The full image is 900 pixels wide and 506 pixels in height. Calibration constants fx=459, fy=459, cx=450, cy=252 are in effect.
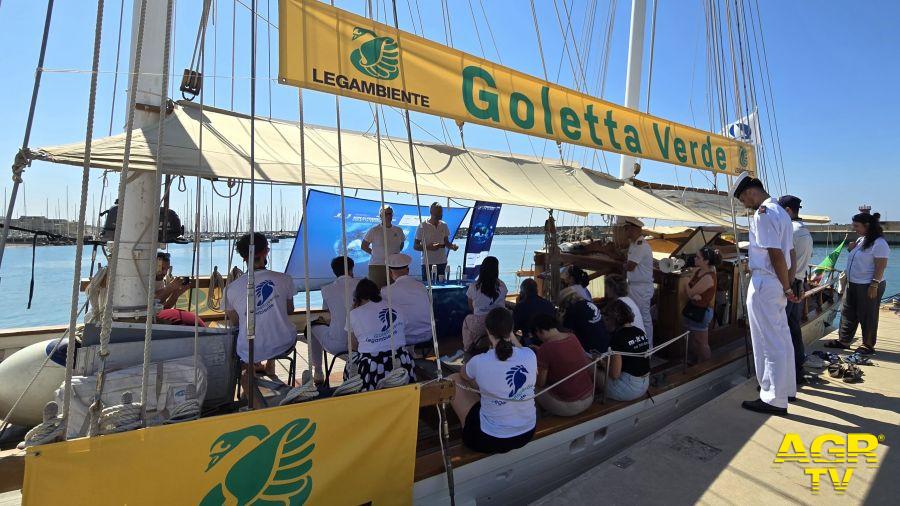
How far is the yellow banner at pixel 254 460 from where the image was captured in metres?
1.54

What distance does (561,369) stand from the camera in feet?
10.1

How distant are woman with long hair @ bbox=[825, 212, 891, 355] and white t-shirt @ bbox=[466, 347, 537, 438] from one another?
571 cm

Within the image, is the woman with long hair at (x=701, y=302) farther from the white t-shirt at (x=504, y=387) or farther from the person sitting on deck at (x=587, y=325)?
the white t-shirt at (x=504, y=387)

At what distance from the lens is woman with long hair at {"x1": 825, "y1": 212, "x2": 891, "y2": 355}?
5746 mm

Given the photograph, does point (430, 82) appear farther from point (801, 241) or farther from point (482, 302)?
point (801, 241)

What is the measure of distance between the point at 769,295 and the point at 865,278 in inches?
150

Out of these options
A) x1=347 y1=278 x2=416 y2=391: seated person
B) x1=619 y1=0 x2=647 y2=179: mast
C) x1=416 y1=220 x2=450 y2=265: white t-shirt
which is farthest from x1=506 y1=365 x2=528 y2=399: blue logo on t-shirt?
x1=619 y1=0 x2=647 y2=179: mast

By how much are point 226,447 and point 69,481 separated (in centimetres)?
47

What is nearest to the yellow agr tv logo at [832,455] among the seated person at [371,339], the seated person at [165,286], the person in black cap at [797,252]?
the person in black cap at [797,252]

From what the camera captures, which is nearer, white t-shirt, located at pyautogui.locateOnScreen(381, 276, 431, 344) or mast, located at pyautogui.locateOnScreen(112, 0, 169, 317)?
mast, located at pyautogui.locateOnScreen(112, 0, 169, 317)

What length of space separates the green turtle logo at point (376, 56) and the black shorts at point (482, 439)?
194 centimetres

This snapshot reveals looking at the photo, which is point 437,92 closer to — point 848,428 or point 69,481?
point 69,481

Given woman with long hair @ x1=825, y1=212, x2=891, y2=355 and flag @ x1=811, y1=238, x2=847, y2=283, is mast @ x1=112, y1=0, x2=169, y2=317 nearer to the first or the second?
woman with long hair @ x1=825, y1=212, x2=891, y2=355

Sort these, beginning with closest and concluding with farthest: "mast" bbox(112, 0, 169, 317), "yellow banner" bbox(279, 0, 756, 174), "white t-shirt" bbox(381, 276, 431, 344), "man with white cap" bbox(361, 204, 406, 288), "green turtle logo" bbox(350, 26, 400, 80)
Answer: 1. "yellow banner" bbox(279, 0, 756, 174)
2. "green turtle logo" bbox(350, 26, 400, 80)
3. "mast" bbox(112, 0, 169, 317)
4. "white t-shirt" bbox(381, 276, 431, 344)
5. "man with white cap" bbox(361, 204, 406, 288)
